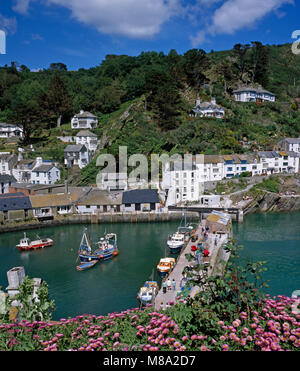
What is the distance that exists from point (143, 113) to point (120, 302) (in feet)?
134

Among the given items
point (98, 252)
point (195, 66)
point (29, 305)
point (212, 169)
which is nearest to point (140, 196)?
point (212, 169)

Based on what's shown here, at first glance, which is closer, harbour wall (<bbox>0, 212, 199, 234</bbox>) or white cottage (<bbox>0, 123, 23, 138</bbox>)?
harbour wall (<bbox>0, 212, 199, 234</bbox>)

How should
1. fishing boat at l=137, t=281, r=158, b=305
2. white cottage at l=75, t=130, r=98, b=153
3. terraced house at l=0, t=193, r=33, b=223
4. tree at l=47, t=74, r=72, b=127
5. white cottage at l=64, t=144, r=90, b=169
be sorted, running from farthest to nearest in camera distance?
tree at l=47, t=74, r=72, b=127 → white cottage at l=75, t=130, r=98, b=153 → white cottage at l=64, t=144, r=90, b=169 → terraced house at l=0, t=193, r=33, b=223 → fishing boat at l=137, t=281, r=158, b=305

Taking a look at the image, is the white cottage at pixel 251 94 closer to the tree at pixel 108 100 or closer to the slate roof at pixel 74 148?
the tree at pixel 108 100

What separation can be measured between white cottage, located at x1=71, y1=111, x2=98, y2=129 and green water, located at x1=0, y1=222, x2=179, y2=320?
1042 inches

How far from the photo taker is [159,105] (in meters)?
50.4

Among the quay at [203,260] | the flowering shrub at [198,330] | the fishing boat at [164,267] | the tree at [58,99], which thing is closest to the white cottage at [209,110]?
the tree at [58,99]

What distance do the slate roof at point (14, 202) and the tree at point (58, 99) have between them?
25.5 metres

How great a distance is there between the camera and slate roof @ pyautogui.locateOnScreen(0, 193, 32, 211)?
29.8 meters

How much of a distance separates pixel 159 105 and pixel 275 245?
3378 cm

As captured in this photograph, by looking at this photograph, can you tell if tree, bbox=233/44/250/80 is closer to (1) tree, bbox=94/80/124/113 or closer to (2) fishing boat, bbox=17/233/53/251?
(1) tree, bbox=94/80/124/113

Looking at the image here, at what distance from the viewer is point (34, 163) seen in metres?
40.8

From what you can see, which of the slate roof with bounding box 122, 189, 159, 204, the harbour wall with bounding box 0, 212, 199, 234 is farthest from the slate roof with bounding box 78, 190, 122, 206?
the harbour wall with bounding box 0, 212, 199, 234
